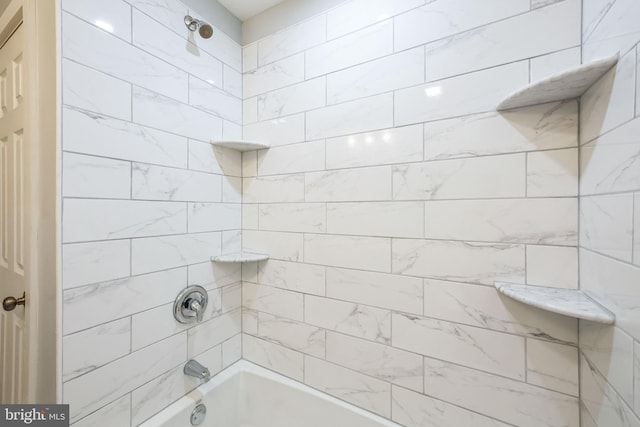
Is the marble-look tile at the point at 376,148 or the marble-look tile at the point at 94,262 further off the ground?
the marble-look tile at the point at 376,148

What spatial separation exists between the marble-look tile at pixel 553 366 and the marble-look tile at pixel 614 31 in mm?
838

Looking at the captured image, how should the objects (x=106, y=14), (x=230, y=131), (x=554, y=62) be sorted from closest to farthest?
(x=554, y=62)
(x=106, y=14)
(x=230, y=131)

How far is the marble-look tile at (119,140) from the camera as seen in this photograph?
82 centimetres

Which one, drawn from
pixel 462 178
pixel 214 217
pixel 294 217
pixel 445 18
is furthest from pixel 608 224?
pixel 214 217

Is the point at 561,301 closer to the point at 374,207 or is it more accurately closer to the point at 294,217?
the point at 374,207

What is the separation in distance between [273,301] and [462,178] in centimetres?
108

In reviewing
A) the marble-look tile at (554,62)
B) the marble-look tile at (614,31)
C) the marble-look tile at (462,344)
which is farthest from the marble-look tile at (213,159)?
the marble-look tile at (614,31)

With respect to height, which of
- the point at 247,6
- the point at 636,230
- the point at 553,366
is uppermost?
the point at 247,6

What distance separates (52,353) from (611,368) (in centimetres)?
159

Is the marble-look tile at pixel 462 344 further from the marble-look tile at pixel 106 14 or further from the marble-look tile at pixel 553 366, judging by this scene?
the marble-look tile at pixel 106 14

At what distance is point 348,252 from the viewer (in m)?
1.14

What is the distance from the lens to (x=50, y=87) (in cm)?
81

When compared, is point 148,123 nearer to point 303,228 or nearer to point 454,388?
point 303,228

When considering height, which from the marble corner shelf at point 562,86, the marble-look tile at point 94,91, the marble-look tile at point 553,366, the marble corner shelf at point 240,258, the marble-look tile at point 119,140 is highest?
the marble-look tile at point 94,91
